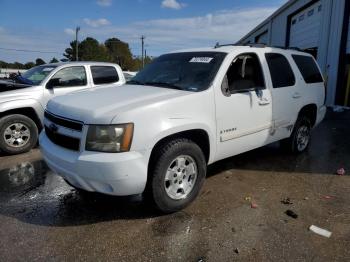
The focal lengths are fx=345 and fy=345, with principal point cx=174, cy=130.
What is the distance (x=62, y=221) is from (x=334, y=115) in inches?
391

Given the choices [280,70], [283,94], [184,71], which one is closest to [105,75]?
[184,71]

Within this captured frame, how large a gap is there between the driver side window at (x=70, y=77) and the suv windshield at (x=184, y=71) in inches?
102

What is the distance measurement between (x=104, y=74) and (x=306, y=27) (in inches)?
450

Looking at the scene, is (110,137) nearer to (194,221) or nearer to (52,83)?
(194,221)

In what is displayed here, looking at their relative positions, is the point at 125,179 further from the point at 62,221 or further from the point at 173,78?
the point at 173,78

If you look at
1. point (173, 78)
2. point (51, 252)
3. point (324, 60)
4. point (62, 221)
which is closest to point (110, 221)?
point (62, 221)

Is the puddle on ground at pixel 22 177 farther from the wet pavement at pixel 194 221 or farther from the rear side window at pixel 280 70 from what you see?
the rear side window at pixel 280 70

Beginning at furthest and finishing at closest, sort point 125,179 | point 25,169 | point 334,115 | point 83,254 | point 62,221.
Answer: point 334,115, point 25,169, point 62,221, point 125,179, point 83,254

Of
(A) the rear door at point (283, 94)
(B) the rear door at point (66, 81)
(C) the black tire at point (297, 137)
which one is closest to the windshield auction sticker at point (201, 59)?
(A) the rear door at point (283, 94)

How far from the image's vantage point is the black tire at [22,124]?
20.4 ft

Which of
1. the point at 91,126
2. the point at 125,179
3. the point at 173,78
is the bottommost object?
the point at 125,179

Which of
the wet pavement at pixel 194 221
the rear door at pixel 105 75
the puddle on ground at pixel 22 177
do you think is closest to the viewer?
the wet pavement at pixel 194 221

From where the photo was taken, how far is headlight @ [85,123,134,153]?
327 cm

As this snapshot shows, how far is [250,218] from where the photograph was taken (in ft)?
12.3
